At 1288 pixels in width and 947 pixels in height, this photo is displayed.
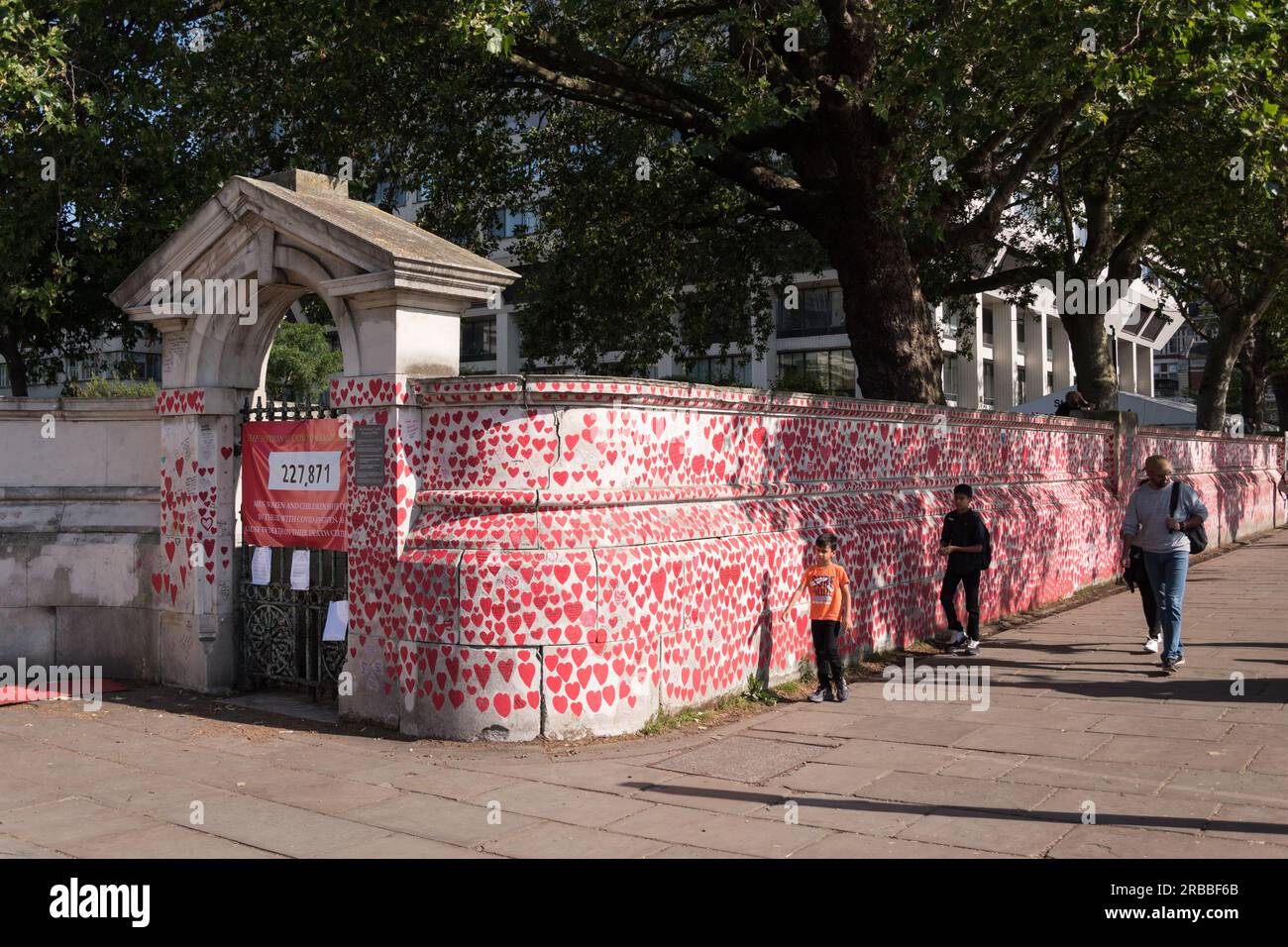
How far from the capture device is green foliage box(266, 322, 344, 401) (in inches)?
1762

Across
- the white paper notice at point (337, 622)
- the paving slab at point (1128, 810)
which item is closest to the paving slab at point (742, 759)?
the paving slab at point (1128, 810)

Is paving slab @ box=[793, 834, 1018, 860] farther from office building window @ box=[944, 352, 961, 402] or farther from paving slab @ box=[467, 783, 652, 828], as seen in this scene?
office building window @ box=[944, 352, 961, 402]

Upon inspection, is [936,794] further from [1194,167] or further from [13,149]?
[1194,167]

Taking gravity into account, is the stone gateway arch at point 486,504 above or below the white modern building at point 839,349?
below

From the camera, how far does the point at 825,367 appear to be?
2103 inches

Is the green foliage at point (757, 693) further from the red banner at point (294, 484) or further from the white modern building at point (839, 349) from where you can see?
the white modern building at point (839, 349)

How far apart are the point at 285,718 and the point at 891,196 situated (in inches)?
354

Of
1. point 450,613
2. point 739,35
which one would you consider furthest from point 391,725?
point 739,35

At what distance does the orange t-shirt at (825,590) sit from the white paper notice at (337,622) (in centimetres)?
357

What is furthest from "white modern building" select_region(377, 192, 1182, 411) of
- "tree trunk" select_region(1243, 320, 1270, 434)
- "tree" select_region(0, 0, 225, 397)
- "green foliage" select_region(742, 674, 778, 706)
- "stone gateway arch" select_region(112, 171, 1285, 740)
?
"green foliage" select_region(742, 674, 778, 706)

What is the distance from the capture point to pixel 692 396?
888 centimetres

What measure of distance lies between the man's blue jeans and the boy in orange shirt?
A: 3065 millimetres

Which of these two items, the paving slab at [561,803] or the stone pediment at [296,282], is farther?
the stone pediment at [296,282]

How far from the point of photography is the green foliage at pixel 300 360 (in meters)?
44.8
